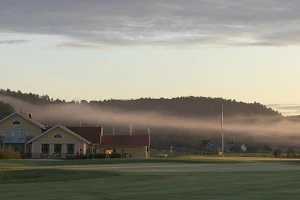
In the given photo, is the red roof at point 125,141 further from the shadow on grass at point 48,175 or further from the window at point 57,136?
the shadow on grass at point 48,175

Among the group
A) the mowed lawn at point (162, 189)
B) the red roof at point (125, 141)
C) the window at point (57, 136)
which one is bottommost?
the mowed lawn at point (162, 189)

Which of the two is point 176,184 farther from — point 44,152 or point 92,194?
point 44,152

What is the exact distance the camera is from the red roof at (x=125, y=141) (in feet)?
321

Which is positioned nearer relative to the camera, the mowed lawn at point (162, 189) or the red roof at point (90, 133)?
the mowed lawn at point (162, 189)

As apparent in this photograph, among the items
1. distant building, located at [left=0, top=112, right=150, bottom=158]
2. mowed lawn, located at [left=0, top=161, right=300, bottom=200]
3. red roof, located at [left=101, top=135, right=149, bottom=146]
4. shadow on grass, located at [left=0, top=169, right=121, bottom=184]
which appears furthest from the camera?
red roof, located at [left=101, top=135, right=149, bottom=146]

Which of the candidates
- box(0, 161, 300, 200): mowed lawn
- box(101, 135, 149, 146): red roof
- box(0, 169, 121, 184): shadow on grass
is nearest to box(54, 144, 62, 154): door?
box(101, 135, 149, 146): red roof

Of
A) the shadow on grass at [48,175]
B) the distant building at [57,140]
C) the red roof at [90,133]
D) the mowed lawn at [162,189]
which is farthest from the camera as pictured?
the red roof at [90,133]

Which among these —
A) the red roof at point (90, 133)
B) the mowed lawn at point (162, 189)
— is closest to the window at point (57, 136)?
the red roof at point (90, 133)

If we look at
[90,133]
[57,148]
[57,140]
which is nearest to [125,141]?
[90,133]

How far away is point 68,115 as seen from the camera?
18512 cm

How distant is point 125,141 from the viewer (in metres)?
99.1

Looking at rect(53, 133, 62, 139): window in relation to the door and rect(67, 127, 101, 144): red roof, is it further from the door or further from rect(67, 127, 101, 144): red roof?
rect(67, 127, 101, 144): red roof

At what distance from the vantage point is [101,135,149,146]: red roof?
321 ft

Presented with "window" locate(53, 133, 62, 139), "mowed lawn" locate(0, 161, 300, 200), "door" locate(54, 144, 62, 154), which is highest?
"window" locate(53, 133, 62, 139)
